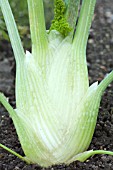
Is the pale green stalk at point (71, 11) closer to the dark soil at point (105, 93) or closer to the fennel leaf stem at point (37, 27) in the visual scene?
the fennel leaf stem at point (37, 27)

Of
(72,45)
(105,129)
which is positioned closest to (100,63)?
(105,129)

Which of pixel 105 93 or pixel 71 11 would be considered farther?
pixel 105 93

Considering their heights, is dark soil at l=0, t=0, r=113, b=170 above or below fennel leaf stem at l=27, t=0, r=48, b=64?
below

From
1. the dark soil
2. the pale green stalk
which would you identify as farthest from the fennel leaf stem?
the dark soil

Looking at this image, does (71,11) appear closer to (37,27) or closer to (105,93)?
(37,27)

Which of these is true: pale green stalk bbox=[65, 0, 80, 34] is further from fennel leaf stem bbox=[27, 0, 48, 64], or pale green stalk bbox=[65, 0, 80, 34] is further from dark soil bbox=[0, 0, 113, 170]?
dark soil bbox=[0, 0, 113, 170]

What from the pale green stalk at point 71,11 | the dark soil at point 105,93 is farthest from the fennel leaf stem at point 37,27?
the dark soil at point 105,93

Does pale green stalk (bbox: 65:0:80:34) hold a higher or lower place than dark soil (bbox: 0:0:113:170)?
higher

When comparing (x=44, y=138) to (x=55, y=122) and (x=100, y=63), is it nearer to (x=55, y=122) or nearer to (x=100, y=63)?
(x=55, y=122)

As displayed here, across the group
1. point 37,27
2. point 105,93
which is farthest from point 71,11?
point 105,93
